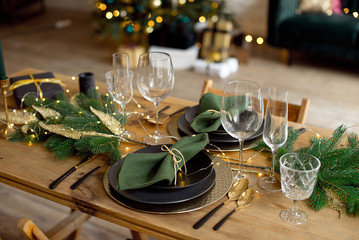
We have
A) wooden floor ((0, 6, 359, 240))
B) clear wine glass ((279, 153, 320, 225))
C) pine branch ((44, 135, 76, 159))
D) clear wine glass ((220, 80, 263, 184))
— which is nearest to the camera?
clear wine glass ((279, 153, 320, 225))

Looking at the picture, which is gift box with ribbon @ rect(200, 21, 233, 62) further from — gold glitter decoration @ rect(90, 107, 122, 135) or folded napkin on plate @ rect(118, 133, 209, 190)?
folded napkin on plate @ rect(118, 133, 209, 190)

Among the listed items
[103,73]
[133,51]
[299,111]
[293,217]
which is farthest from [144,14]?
[293,217]

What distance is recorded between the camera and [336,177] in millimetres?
1005

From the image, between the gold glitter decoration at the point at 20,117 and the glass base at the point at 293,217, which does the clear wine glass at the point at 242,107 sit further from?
the gold glitter decoration at the point at 20,117

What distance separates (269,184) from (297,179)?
0.61ft

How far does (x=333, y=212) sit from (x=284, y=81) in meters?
2.81

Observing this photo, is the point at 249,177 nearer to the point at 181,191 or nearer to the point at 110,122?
the point at 181,191

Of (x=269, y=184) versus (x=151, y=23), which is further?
(x=151, y=23)

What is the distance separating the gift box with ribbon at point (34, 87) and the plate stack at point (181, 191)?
23.5 inches

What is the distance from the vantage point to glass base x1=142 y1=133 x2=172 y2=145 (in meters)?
1.27

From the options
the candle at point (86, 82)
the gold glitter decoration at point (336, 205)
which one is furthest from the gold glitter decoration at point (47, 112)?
the gold glitter decoration at point (336, 205)

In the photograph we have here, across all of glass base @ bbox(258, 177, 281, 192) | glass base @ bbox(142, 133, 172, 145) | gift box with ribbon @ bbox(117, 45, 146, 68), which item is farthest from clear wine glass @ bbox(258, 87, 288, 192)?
gift box with ribbon @ bbox(117, 45, 146, 68)

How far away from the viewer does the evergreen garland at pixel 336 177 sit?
0.96 m

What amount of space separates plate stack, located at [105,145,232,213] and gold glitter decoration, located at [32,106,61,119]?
35cm
